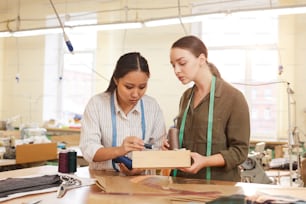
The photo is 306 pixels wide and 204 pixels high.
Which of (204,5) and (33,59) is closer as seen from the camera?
(204,5)

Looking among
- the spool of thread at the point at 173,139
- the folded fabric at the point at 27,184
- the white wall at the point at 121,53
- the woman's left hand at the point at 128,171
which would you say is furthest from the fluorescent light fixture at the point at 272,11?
the folded fabric at the point at 27,184

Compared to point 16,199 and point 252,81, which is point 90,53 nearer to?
point 252,81

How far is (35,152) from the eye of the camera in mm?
3516

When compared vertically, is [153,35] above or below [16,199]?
above

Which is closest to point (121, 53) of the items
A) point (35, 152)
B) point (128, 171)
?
point (35, 152)

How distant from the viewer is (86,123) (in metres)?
1.73

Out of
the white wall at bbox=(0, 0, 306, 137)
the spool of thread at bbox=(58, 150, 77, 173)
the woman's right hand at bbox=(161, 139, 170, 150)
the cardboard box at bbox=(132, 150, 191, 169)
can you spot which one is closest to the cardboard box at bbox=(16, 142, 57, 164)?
the white wall at bbox=(0, 0, 306, 137)

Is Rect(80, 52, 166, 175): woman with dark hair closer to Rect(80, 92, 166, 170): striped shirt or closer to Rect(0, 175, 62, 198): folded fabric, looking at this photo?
Rect(80, 92, 166, 170): striped shirt

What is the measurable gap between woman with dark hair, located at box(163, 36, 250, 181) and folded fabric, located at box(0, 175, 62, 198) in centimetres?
48

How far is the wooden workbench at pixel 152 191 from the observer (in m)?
1.25

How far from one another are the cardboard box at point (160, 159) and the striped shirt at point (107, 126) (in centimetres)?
25

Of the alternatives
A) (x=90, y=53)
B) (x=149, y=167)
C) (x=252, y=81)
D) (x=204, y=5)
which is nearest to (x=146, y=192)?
(x=149, y=167)

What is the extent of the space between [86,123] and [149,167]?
16.0 inches

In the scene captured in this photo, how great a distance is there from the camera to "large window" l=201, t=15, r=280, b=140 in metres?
4.74
